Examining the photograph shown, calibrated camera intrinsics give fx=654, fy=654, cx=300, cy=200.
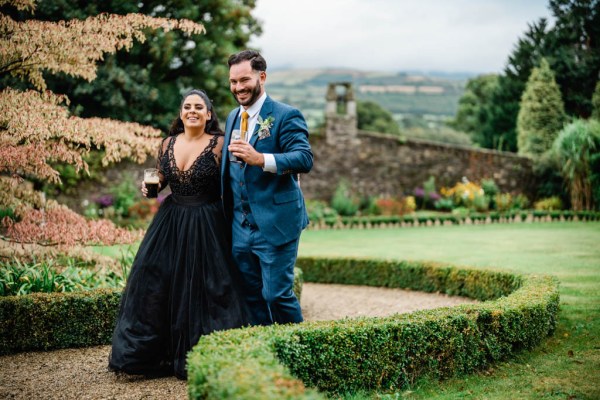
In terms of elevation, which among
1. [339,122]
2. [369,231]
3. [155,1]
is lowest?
[369,231]

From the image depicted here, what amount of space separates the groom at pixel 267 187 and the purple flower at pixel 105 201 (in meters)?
15.0

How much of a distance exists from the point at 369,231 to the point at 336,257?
6.54 meters

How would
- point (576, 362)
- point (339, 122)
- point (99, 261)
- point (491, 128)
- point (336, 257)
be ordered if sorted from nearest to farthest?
point (576, 362) < point (99, 261) < point (336, 257) < point (339, 122) < point (491, 128)

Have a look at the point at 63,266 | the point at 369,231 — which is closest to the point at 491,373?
the point at 63,266

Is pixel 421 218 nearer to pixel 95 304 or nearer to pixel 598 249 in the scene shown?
pixel 598 249

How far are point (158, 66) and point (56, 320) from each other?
13.1 metres

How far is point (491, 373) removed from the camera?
16.7ft

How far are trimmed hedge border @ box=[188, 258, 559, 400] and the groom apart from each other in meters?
0.37

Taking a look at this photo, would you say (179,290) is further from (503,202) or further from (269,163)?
(503,202)

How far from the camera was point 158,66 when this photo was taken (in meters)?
18.3

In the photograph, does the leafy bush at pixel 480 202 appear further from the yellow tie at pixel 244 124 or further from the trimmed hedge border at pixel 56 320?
the yellow tie at pixel 244 124

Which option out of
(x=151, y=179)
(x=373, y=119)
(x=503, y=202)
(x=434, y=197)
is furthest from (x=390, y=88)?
(x=151, y=179)

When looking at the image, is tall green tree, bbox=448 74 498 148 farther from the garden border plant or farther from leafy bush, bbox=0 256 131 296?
the garden border plant

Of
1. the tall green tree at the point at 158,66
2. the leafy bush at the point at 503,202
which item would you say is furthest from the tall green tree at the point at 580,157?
the tall green tree at the point at 158,66
